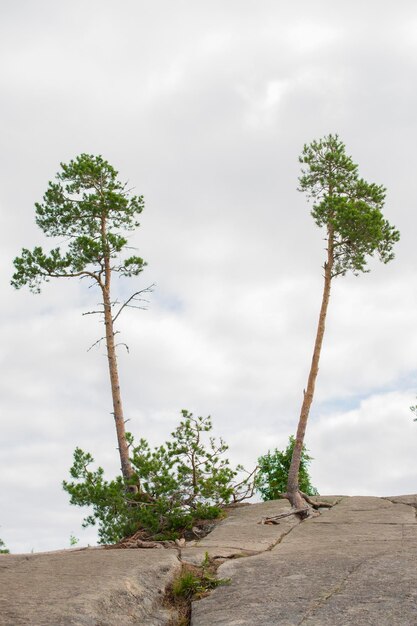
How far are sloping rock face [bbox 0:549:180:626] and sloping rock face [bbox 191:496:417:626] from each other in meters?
0.84

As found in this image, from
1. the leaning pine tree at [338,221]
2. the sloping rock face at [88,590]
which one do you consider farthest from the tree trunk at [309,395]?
the sloping rock face at [88,590]

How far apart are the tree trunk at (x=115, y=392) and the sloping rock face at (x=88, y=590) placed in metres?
10.0

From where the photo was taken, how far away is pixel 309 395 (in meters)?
23.1

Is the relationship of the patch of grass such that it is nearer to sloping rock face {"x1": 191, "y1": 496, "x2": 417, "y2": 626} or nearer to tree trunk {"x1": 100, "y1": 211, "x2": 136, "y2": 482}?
sloping rock face {"x1": 191, "y1": 496, "x2": 417, "y2": 626}

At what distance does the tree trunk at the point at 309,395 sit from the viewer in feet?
72.1

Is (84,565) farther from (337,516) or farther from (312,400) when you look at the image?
(312,400)

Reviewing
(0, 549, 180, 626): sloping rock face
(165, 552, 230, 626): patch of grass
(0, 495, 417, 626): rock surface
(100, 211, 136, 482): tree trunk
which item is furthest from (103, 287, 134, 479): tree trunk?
(165, 552, 230, 626): patch of grass

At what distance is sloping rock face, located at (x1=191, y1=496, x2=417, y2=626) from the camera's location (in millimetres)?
8641

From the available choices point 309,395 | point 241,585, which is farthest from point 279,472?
point 241,585

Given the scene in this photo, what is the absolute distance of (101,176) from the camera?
25.4 metres

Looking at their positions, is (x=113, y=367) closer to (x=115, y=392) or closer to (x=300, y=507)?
(x=115, y=392)

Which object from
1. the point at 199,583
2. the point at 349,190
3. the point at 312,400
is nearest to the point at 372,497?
the point at 312,400

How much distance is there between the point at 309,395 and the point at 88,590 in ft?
47.9

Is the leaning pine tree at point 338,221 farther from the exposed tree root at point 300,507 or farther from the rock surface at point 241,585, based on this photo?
the rock surface at point 241,585
